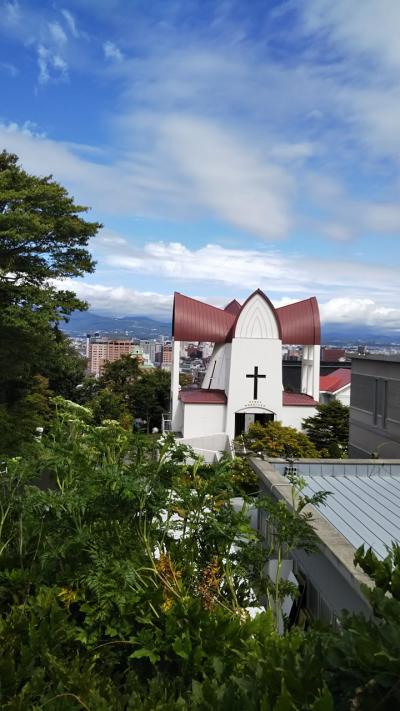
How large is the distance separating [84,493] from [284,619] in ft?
6.91

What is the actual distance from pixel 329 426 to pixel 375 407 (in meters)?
12.4

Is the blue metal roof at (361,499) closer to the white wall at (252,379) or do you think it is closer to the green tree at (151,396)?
the white wall at (252,379)

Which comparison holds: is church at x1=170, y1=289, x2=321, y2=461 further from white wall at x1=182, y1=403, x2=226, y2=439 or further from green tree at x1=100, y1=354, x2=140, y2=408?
green tree at x1=100, y1=354, x2=140, y2=408

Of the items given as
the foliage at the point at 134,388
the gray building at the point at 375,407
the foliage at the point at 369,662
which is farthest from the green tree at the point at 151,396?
the foliage at the point at 369,662

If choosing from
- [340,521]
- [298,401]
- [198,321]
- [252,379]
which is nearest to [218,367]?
[198,321]

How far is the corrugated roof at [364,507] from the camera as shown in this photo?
5.72 m

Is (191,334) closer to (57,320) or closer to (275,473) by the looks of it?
(57,320)

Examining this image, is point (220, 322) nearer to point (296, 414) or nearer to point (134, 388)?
point (296, 414)

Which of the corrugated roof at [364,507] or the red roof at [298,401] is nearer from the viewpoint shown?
the corrugated roof at [364,507]

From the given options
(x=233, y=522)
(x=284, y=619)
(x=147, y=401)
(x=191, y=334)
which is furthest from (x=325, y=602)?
(x=147, y=401)

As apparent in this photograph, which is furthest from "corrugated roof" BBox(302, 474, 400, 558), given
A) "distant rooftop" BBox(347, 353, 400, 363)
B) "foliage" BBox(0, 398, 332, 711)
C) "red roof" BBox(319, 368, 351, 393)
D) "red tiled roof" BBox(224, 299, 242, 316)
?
"red roof" BBox(319, 368, 351, 393)

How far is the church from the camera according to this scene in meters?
26.5

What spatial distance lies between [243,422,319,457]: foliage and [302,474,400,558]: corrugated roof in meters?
11.7

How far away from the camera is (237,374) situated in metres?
26.7
